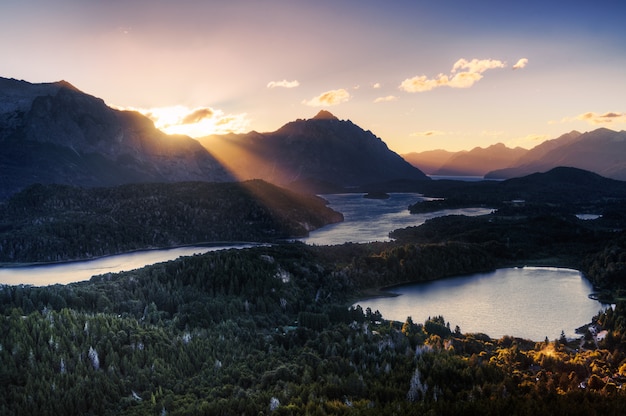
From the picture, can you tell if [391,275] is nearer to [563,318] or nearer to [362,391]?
[563,318]

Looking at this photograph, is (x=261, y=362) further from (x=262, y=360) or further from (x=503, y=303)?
(x=503, y=303)

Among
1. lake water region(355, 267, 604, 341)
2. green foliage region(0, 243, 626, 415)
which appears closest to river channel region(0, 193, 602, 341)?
lake water region(355, 267, 604, 341)

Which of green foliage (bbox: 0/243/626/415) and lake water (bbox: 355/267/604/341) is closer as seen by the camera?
green foliage (bbox: 0/243/626/415)

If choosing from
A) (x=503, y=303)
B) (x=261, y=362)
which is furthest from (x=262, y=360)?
(x=503, y=303)

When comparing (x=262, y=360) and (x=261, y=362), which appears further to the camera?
(x=262, y=360)

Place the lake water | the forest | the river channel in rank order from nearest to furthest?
the forest < the lake water < the river channel

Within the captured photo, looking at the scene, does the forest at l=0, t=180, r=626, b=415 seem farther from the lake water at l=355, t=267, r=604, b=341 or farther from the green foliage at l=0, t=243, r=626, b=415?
the lake water at l=355, t=267, r=604, b=341

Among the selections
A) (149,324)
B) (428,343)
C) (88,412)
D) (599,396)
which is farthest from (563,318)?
(88,412)

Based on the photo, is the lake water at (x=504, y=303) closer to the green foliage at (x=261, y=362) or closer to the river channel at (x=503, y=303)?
the river channel at (x=503, y=303)
